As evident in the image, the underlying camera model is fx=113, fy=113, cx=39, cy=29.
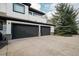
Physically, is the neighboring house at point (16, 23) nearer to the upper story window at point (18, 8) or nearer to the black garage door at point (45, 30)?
the upper story window at point (18, 8)

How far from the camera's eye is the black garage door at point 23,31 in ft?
43.8

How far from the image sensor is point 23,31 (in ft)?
48.4

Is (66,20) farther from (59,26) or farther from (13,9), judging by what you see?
(13,9)

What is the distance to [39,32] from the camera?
18578mm

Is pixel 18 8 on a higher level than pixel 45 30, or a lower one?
higher

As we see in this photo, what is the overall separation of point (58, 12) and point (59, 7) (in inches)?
40.4

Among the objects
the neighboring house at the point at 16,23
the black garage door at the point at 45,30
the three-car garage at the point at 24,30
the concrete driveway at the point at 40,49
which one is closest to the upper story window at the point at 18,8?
the neighboring house at the point at 16,23

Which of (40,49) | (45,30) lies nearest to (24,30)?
(45,30)

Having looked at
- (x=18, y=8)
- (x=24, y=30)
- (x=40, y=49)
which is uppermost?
(x=18, y=8)

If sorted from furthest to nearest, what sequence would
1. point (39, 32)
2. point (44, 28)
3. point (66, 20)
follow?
point (66, 20), point (44, 28), point (39, 32)

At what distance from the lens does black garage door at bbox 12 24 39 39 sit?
1335cm

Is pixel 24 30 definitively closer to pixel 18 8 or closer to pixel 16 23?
pixel 16 23

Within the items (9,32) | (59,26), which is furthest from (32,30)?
(59,26)

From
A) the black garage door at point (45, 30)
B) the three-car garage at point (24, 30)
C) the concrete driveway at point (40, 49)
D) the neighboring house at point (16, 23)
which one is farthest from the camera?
the black garage door at point (45, 30)
